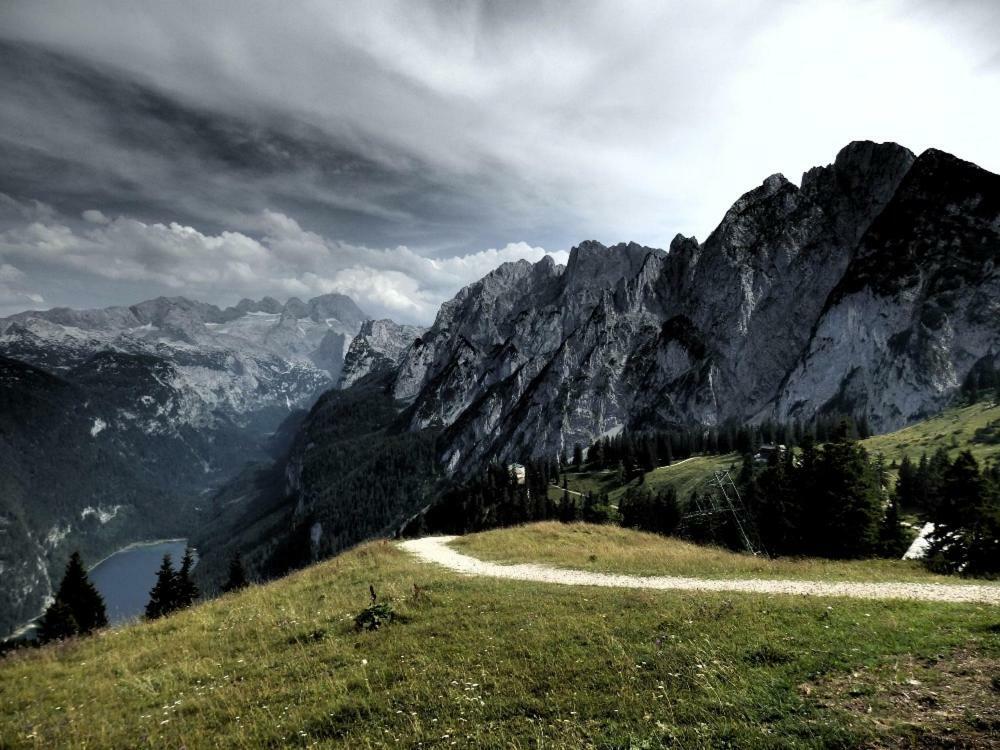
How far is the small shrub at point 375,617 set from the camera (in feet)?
62.5

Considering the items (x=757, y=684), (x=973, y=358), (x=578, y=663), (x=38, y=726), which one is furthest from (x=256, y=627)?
(x=973, y=358)

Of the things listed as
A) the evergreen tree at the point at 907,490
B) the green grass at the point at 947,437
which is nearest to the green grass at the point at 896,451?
the green grass at the point at 947,437

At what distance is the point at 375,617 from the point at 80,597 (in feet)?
A: 223

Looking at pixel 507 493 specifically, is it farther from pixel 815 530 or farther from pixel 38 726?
pixel 38 726

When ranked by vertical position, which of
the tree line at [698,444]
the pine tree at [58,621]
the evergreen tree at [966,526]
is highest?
the tree line at [698,444]

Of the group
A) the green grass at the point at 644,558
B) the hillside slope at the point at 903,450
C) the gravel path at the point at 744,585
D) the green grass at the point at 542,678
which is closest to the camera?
the green grass at the point at 542,678

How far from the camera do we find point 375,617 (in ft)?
63.8

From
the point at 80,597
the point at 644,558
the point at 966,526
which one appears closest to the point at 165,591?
the point at 80,597

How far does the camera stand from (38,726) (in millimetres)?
12859

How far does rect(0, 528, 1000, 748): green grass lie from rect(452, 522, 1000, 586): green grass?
795cm

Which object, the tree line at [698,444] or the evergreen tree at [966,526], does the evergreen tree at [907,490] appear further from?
the evergreen tree at [966,526]

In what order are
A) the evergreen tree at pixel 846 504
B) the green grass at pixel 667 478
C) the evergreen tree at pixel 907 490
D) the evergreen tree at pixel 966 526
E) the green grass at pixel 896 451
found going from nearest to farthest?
the evergreen tree at pixel 966 526, the evergreen tree at pixel 846 504, the evergreen tree at pixel 907 490, the green grass at pixel 896 451, the green grass at pixel 667 478

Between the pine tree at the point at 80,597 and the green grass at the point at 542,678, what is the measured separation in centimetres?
5689

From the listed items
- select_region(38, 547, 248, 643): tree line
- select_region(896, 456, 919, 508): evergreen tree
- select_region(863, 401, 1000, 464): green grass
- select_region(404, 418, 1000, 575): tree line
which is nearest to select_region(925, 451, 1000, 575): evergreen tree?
select_region(404, 418, 1000, 575): tree line
